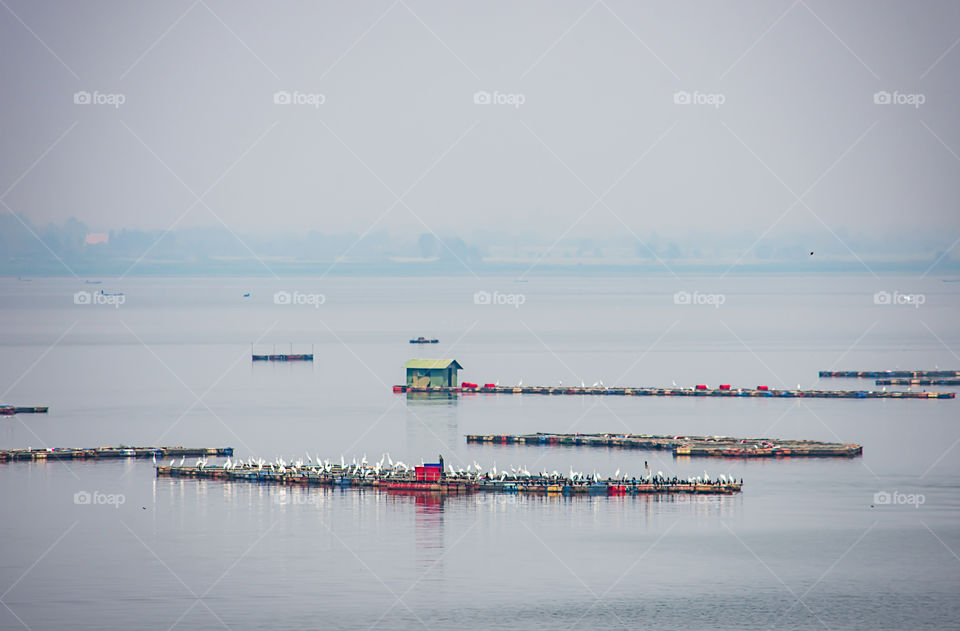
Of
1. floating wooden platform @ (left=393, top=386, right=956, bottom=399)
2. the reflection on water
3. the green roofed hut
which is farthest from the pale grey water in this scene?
the green roofed hut

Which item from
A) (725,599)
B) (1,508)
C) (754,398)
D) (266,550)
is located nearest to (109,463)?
(1,508)

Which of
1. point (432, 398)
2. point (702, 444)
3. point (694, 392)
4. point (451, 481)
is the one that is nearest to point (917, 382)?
point (694, 392)

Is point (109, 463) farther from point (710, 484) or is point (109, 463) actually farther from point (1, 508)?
point (710, 484)

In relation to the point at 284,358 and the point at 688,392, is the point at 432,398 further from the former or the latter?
the point at 284,358

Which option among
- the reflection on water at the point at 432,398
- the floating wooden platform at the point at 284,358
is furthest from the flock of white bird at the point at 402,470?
the floating wooden platform at the point at 284,358

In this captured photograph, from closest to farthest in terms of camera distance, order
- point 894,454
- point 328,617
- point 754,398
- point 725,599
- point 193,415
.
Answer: point 328,617, point 725,599, point 894,454, point 193,415, point 754,398

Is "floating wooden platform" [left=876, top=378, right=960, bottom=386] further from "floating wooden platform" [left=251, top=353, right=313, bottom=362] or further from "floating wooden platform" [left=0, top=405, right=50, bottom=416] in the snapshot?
"floating wooden platform" [left=0, top=405, right=50, bottom=416]

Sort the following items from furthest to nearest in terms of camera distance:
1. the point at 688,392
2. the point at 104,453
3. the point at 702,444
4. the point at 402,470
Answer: the point at 688,392 < the point at 702,444 < the point at 104,453 < the point at 402,470
